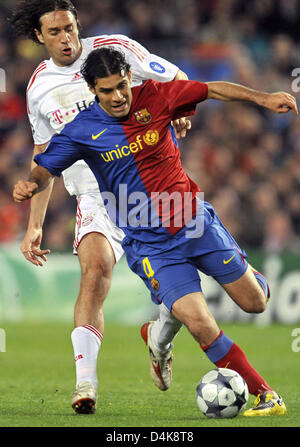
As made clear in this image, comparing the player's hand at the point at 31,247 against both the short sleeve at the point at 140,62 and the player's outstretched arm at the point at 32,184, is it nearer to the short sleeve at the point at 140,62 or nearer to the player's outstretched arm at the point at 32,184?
the player's outstretched arm at the point at 32,184

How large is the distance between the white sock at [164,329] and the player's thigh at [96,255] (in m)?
0.49

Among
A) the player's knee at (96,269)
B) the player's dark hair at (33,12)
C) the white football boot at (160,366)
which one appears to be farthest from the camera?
the white football boot at (160,366)

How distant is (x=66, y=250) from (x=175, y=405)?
7024mm

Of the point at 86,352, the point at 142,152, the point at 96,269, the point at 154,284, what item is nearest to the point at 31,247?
the point at 96,269

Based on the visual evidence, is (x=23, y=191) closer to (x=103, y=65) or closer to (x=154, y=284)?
(x=103, y=65)

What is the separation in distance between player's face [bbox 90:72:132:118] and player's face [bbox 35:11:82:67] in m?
0.95

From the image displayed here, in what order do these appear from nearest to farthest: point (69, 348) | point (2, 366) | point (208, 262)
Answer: point (208, 262) < point (2, 366) < point (69, 348)

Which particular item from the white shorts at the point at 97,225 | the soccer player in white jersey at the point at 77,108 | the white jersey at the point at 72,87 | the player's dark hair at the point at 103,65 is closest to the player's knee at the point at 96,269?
the soccer player in white jersey at the point at 77,108

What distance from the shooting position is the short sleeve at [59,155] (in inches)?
215

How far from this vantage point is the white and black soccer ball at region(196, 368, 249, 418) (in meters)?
5.09

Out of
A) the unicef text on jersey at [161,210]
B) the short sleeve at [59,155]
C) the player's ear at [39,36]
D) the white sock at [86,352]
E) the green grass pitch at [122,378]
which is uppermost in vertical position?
the player's ear at [39,36]

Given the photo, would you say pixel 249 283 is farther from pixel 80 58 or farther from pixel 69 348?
pixel 69 348

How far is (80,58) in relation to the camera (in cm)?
633
